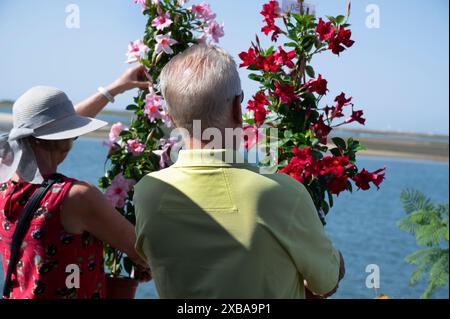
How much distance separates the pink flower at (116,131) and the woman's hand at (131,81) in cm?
19

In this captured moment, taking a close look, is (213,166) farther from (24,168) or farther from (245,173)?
(24,168)

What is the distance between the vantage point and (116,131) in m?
2.59

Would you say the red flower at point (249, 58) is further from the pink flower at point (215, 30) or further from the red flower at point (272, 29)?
the pink flower at point (215, 30)

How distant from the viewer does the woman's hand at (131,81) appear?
2299 mm

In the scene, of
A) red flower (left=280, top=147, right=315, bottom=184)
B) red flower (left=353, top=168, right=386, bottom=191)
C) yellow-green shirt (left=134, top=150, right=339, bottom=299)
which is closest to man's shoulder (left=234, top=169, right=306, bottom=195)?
yellow-green shirt (left=134, top=150, right=339, bottom=299)

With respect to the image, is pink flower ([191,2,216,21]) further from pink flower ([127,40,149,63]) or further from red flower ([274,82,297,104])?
red flower ([274,82,297,104])

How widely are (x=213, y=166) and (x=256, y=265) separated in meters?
0.23

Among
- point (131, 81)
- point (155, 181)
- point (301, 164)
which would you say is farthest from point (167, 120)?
point (155, 181)

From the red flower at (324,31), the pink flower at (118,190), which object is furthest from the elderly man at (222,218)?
the pink flower at (118,190)

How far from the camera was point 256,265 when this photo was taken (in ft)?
4.61

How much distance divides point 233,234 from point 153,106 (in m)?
1.16
